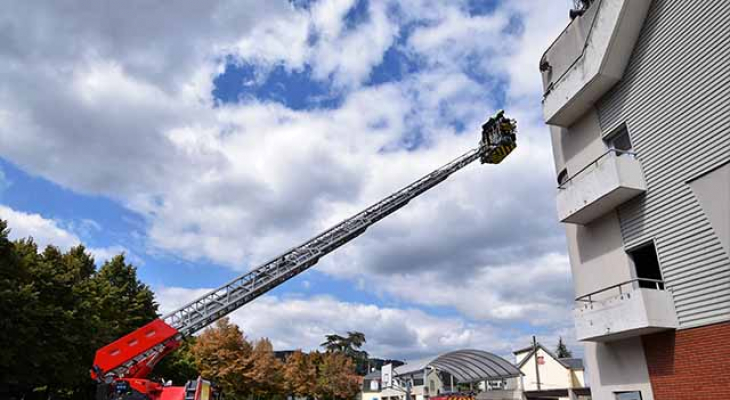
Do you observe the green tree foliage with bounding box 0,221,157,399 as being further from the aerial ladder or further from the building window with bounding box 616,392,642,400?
the building window with bounding box 616,392,642,400

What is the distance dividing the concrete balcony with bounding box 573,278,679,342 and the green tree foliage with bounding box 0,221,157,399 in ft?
74.0

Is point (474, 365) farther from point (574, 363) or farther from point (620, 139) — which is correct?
point (574, 363)

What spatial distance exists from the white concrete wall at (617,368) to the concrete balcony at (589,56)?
7.54 metres

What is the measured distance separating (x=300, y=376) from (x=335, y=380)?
486cm

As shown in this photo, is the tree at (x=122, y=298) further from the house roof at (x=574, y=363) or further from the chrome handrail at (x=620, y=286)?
the house roof at (x=574, y=363)

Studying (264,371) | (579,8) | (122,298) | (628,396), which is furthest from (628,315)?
(264,371)

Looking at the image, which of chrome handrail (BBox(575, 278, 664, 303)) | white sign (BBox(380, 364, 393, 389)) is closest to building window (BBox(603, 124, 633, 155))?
chrome handrail (BBox(575, 278, 664, 303))

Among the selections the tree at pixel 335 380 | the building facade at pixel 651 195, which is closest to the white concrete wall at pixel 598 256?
the building facade at pixel 651 195

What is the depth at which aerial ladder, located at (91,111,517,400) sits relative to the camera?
1516cm

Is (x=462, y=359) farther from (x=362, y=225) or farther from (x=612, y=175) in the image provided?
(x=612, y=175)

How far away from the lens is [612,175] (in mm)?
12719

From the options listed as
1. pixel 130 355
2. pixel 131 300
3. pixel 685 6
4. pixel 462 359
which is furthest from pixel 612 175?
pixel 131 300

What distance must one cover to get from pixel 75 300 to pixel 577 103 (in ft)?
86.5

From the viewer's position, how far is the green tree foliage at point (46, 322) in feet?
68.0
